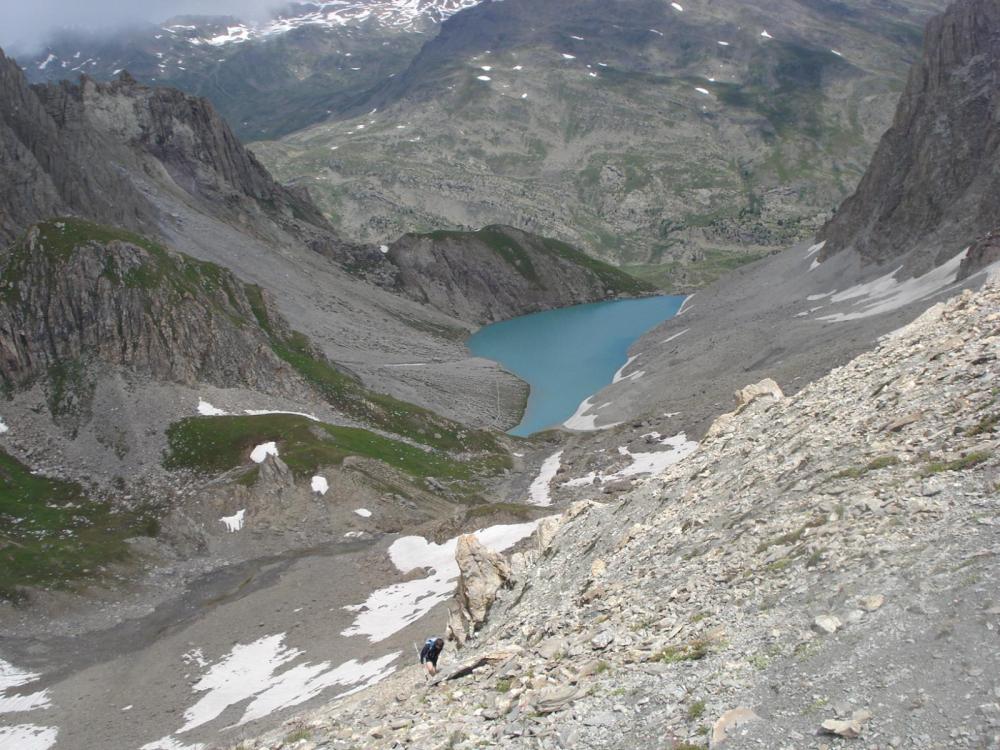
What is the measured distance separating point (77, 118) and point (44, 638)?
12332 centimetres

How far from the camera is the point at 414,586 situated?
49500 millimetres

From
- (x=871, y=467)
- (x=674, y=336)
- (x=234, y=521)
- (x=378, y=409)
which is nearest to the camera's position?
(x=871, y=467)

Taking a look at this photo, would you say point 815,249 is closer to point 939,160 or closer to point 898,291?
point 939,160

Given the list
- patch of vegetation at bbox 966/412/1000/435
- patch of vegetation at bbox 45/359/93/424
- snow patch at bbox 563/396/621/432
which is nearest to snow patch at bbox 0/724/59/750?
patch of vegetation at bbox 966/412/1000/435

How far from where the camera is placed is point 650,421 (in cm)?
8381

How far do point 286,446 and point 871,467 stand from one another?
Result: 198ft

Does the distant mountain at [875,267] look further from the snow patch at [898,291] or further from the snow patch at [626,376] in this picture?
the snow patch at [626,376]

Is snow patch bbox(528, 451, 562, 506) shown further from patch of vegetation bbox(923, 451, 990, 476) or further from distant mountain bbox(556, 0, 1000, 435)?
patch of vegetation bbox(923, 451, 990, 476)

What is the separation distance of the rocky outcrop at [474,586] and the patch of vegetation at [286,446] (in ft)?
141

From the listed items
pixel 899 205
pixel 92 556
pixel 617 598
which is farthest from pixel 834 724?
pixel 899 205

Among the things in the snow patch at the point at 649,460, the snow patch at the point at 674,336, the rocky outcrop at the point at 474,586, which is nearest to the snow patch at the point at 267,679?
the rocky outcrop at the point at 474,586

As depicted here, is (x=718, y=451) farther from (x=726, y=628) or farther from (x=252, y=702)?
(x=252, y=702)

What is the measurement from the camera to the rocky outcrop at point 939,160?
368 feet

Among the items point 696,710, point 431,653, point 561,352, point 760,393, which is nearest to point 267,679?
point 431,653
